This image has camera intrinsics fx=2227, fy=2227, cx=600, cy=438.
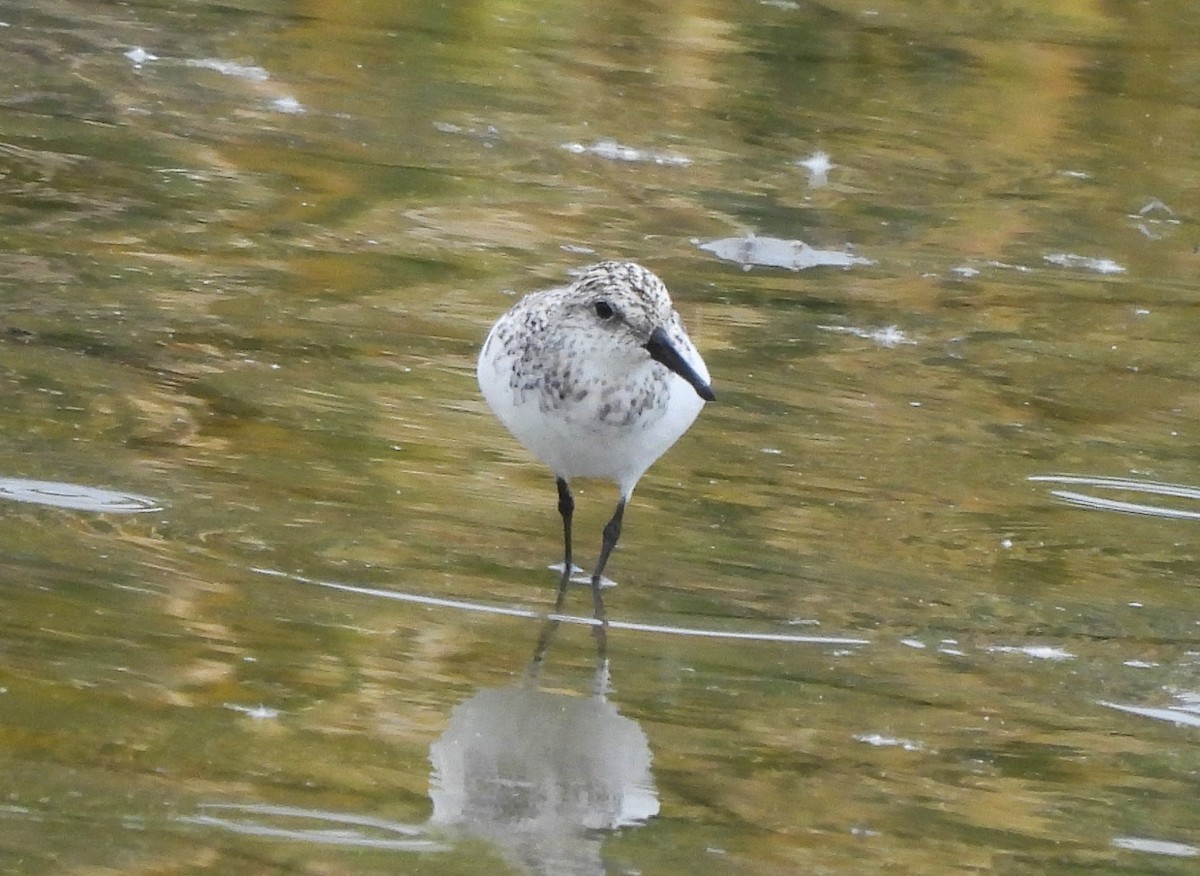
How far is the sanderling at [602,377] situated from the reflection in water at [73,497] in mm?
922

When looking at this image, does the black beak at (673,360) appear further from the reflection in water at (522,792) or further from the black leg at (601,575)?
the reflection in water at (522,792)

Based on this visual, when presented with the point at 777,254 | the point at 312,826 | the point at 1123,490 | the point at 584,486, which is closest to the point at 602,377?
the point at 584,486

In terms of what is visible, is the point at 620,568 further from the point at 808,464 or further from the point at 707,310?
the point at 707,310

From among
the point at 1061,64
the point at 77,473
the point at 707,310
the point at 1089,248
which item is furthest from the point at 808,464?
the point at 1061,64

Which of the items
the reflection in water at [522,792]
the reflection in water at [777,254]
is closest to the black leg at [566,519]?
the reflection in water at [522,792]

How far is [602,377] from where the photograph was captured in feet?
16.8

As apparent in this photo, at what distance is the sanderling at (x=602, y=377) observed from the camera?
16.7ft

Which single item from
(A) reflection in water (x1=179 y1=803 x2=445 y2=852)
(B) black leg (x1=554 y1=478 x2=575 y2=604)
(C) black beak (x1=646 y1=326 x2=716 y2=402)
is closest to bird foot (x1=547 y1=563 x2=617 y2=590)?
(B) black leg (x1=554 y1=478 x2=575 y2=604)

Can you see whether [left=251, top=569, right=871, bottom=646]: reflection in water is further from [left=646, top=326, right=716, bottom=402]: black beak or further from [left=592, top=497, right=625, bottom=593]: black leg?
[left=646, top=326, right=716, bottom=402]: black beak

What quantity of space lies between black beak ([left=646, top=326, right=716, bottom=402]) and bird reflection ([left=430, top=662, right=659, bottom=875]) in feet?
2.50

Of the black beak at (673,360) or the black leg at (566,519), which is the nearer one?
the black beak at (673,360)

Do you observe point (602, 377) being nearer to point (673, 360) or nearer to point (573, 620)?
point (673, 360)

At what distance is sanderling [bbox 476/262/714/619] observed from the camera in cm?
510

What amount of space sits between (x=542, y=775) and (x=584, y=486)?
225cm
